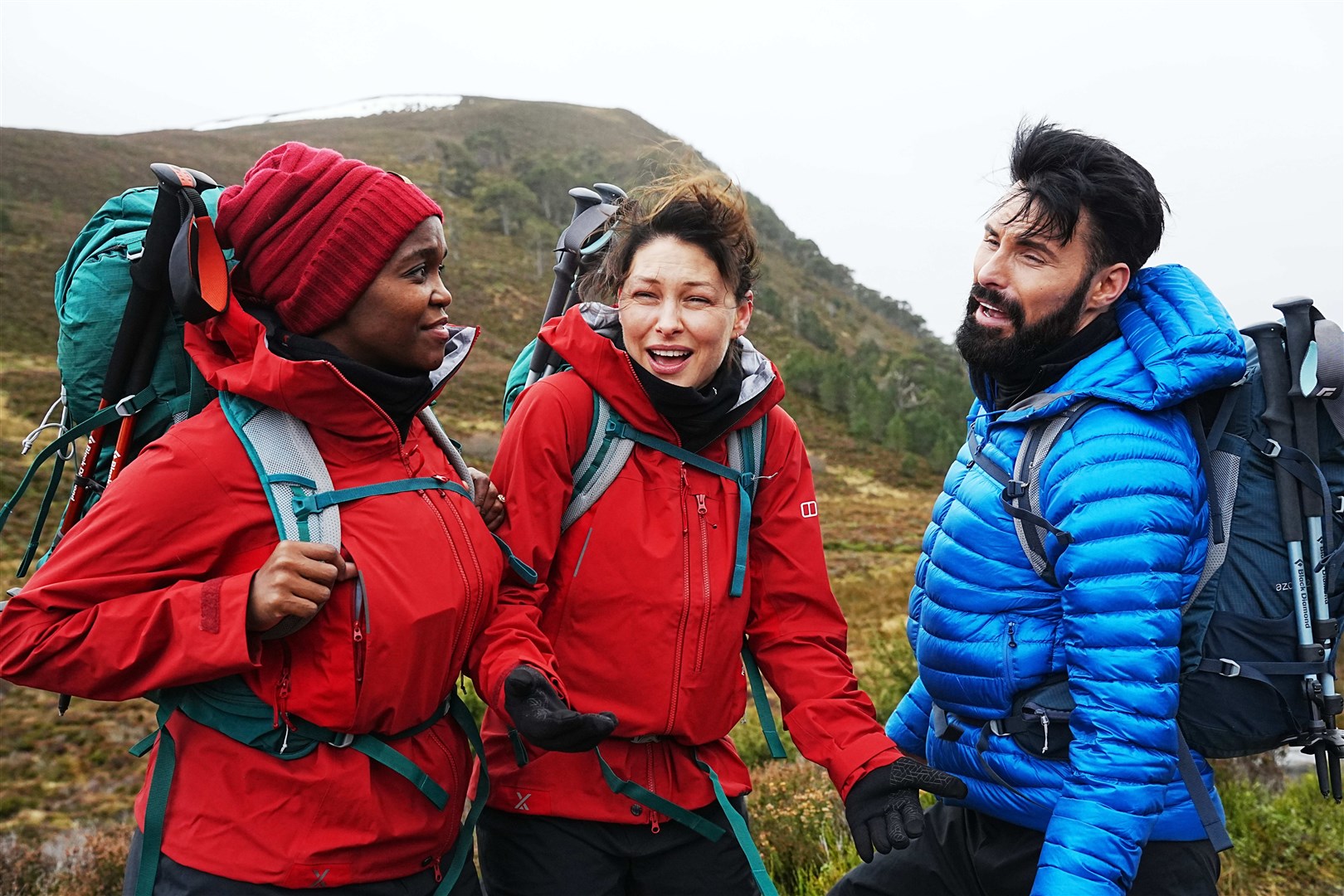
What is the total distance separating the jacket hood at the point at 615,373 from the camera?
8.05 feet

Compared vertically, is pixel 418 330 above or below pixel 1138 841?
above

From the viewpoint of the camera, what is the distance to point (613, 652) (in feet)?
7.71

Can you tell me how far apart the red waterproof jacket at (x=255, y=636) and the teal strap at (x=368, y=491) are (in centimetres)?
3

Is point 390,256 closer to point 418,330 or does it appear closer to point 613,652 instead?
point 418,330

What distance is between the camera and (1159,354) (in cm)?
214

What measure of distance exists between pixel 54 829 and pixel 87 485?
6342mm

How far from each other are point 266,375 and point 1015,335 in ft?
5.93

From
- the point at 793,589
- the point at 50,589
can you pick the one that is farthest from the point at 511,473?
the point at 50,589

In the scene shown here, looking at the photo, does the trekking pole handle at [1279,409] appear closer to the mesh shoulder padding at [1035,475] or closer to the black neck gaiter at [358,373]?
the mesh shoulder padding at [1035,475]

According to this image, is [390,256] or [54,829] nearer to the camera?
[390,256]

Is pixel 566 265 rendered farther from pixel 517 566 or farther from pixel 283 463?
pixel 283 463

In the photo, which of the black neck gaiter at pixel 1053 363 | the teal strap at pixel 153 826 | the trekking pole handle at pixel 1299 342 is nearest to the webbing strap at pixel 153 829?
the teal strap at pixel 153 826

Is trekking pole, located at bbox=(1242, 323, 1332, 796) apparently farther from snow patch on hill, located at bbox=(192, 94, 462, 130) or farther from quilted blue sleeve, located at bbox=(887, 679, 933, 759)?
snow patch on hill, located at bbox=(192, 94, 462, 130)

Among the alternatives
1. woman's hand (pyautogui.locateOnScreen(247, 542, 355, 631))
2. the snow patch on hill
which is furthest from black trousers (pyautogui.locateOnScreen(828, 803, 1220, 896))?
the snow patch on hill
